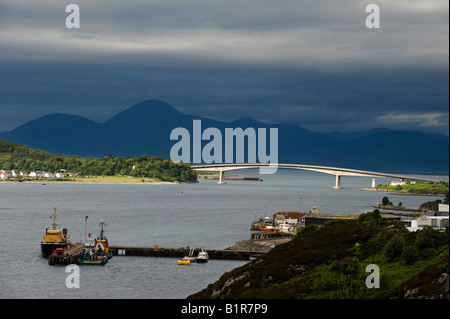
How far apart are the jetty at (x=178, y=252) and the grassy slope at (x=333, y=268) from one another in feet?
57.4

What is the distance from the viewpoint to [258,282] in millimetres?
48375

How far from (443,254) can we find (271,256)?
63.1 ft

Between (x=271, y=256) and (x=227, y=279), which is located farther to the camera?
(x=271, y=256)

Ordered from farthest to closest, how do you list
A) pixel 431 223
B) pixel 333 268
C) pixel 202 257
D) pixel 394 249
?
pixel 202 257
pixel 431 223
pixel 394 249
pixel 333 268

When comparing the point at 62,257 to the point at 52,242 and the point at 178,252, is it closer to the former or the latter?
the point at 52,242

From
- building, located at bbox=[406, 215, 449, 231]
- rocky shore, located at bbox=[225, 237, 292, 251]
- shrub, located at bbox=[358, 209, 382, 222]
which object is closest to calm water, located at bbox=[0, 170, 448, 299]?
rocky shore, located at bbox=[225, 237, 292, 251]

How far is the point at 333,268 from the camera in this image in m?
43.6

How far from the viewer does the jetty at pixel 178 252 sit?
81.3 meters

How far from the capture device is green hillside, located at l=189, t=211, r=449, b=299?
36.2 meters

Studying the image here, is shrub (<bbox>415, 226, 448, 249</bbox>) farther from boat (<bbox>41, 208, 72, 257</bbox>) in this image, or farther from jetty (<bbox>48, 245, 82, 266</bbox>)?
boat (<bbox>41, 208, 72, 257</bbox>)

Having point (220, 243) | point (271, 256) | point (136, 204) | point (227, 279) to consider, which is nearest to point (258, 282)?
point (227, 279)

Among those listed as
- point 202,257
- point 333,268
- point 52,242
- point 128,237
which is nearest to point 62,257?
point 52,242

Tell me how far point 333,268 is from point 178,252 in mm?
41511
